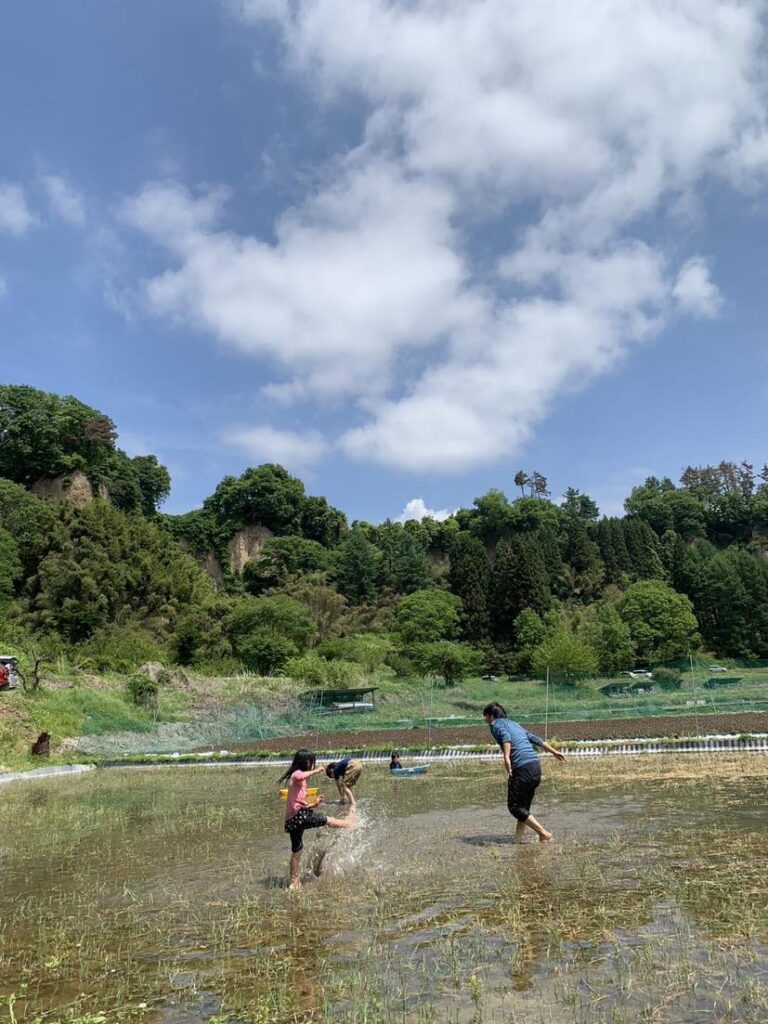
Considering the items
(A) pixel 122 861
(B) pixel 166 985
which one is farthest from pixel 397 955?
(A) pixel 122 861

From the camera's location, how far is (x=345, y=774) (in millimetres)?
12898

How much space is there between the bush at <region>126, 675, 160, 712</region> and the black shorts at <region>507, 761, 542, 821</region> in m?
33.1

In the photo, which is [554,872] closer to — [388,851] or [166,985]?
[388,851]

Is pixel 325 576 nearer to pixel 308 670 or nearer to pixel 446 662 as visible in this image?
pixel 446 662

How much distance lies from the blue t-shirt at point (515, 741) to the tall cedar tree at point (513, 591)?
70943 millimetres

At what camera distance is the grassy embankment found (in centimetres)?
3011

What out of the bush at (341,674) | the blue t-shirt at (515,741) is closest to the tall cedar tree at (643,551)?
the bush at (341,674)

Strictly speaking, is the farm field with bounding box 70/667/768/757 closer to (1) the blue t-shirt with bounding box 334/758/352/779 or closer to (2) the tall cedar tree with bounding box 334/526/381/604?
(1) the blue t-shirt with bounding box 334/758/352/779

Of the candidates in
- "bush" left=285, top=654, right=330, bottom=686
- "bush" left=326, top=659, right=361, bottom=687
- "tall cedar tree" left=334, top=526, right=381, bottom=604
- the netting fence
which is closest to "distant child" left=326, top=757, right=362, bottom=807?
the netting fence

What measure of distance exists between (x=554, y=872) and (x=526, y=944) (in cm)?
238

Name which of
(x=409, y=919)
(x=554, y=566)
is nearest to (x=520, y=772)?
(x=409, y=919)

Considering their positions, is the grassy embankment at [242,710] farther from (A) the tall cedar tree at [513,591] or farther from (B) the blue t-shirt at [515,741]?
(A) the tall cedar tree at [513,591]

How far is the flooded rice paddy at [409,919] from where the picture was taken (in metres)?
4.87

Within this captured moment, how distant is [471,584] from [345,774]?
241 ft
